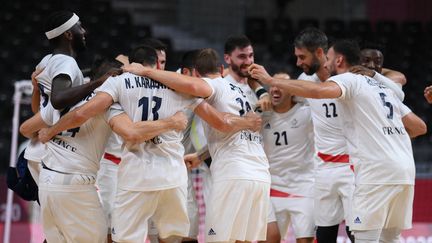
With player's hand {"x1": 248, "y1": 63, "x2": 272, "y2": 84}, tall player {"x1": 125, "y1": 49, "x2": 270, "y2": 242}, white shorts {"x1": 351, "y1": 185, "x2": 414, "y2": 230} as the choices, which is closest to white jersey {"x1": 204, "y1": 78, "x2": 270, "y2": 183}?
tall player {"x1": 125, "y1": 49, "x2": 270, "y2": 242}

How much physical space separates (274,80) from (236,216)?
1.34m

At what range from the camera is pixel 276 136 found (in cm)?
870

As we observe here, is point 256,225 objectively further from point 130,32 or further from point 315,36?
point 130,32

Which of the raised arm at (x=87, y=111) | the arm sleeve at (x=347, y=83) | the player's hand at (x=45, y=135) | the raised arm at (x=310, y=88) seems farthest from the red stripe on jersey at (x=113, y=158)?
the arm sleeve at (x=347, y=83)

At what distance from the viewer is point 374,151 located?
7367mm

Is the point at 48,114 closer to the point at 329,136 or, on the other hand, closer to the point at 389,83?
the point at 329,136

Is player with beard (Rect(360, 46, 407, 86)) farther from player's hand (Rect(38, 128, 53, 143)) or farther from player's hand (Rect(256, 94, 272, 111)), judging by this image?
player's hand (Rect(38, 128, 53, 143))

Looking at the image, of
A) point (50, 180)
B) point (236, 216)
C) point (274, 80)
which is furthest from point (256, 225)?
point (50, 180)

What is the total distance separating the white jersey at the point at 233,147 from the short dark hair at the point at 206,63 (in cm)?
18

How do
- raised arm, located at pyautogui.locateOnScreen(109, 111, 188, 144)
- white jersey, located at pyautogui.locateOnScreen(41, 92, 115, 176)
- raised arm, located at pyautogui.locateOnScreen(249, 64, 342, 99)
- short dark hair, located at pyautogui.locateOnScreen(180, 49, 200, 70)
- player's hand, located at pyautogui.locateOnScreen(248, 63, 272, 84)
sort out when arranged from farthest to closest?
short dark hair, located at pyautogui.locateOnScreen(180, 49, 200, 70)
player's hand, located at pyautogui.locateOnScreen(248, 63, 272, 84)
raised arm, located at pyautogui.locateOnScreen(249, 64, 342, 99)
white jersey, located at pyautogui.locateOnScreen(41, 92, 115, 176)
raised arm, located at pyautogui.locateOnScreen(109, 111, 188, 144)

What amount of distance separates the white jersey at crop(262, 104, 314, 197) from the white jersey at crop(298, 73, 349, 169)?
0.63 feet

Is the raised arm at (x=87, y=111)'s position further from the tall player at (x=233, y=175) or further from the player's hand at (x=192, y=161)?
the player's hand at (x=192, y=161)

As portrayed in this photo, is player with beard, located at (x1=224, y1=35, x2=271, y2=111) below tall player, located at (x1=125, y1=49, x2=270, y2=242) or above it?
above

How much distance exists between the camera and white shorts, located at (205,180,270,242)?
288 inches
